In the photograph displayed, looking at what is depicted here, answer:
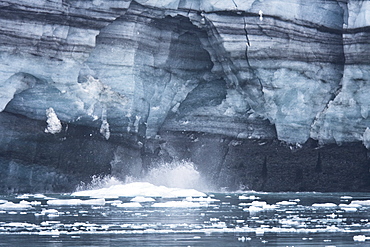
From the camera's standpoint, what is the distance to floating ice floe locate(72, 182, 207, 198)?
2064cm

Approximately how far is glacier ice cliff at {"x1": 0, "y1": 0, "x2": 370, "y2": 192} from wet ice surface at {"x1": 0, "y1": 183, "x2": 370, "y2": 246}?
255cm

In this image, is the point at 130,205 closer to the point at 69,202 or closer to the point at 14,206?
the point at 69,202

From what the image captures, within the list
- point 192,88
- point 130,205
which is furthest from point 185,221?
point 192,88

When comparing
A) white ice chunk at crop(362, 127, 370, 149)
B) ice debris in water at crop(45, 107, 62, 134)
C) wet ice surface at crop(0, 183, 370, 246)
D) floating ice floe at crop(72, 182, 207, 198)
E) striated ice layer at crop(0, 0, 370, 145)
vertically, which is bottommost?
wet ice surface at crop(0, 183, 370, 246)

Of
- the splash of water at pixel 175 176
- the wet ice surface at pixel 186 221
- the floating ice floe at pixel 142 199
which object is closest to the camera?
the wet ice surface at pixel 186 221

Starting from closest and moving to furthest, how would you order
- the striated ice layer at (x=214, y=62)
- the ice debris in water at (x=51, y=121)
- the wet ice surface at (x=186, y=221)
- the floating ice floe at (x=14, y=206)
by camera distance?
1. the wet ice surface at (x=186, y=221)
2. the floating ice floe at (x=14, y=206)
3. the striated ice layer at (x=214, y=62)
4. the ice debris in water at (x=51, y=121)

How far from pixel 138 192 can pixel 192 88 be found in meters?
4.19

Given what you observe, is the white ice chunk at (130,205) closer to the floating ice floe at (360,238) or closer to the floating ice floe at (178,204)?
the floating ice floe at (178,204)

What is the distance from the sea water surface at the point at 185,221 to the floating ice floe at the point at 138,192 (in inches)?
5.4

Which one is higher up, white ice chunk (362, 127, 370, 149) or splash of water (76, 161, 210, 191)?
white ice chunk (362, 127, 370, 149)

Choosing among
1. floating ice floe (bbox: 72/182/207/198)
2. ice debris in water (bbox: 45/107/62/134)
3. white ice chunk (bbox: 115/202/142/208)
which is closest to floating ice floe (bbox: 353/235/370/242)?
white ice chunk (bbox: 115/202/142/208)

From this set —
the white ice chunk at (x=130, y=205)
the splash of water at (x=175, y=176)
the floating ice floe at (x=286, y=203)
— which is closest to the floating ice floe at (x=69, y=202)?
the white ice chunk at (x=130, y=205)

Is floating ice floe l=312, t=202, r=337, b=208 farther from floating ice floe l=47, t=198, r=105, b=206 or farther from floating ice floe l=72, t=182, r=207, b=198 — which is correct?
floating ice floe l=47, t=198, r=105, b=206

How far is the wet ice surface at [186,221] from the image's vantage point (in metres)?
10.8
